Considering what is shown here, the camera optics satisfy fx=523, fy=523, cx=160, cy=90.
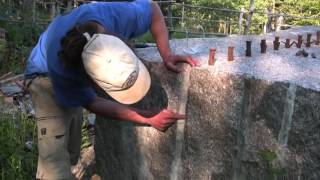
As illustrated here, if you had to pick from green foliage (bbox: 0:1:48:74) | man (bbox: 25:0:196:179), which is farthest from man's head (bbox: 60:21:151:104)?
green foliage (bbox: 0:1:48:74)

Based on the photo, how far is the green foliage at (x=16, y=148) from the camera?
4.11 meters

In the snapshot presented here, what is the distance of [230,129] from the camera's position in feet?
9.00

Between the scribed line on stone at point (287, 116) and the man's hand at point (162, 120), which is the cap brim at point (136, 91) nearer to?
the man's hand at point (162, 120)

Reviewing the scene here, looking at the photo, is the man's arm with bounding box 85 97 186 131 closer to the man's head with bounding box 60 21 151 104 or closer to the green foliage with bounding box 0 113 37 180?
the man's head with bounding box 60 21 151 104

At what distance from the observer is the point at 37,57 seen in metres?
2.96

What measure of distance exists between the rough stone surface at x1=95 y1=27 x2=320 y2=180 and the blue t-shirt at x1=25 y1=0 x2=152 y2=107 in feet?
1.35

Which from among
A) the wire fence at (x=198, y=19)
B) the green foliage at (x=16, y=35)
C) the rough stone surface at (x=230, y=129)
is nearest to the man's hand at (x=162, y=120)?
the rough stone surface at (x=230, y=129)

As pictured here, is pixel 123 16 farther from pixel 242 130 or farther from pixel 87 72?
pixel 242 130

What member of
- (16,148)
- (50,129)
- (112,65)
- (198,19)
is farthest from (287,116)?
(198,19)

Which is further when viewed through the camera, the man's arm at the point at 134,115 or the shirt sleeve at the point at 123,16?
the man's arm at the point at 134,115

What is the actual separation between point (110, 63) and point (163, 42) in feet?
2.80

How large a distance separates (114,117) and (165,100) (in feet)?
1.44

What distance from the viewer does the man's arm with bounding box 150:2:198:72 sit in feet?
9.47

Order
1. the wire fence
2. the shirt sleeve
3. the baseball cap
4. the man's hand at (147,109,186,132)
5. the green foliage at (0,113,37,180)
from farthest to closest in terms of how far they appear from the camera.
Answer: the wire fence < the green foliage at (0,113,37,180) < the man's hand at (147,109,186,132) < the shirt sleeve < the baseball cap
